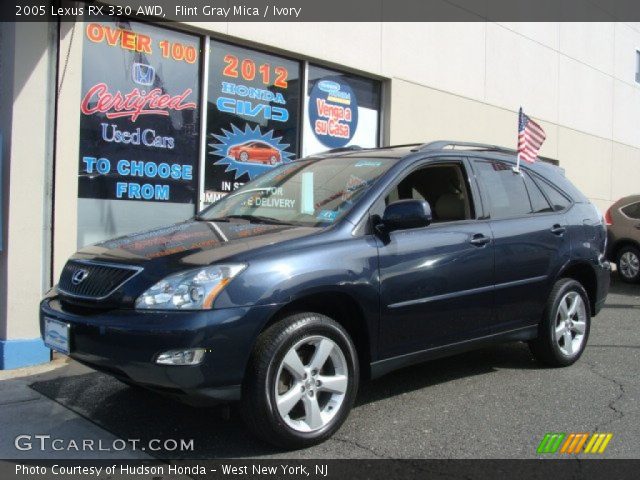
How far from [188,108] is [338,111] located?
2501 millimetres

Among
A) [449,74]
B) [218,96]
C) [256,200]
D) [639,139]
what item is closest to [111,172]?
[218,96]

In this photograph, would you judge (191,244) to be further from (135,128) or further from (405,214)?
(135,128)

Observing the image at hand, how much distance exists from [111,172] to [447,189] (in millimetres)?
3451

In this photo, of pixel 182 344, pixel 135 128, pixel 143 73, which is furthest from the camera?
pixel 143 73

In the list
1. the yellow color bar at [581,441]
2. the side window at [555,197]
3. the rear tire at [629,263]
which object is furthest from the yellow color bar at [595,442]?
the rear tire at [629,263]

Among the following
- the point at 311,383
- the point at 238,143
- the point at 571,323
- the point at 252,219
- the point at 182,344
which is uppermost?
the point at 238,143

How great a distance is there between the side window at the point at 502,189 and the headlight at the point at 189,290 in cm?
236

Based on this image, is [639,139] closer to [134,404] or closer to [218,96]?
[218,96]

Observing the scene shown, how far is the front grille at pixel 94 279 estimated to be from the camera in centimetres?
354

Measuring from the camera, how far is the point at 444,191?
4.87 m

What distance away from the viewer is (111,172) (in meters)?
6.54

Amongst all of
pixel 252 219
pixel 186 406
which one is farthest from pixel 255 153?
pixel 186 406

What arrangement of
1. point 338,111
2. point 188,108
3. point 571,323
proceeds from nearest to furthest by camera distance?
point 571,323, point 188,108, point 338,111

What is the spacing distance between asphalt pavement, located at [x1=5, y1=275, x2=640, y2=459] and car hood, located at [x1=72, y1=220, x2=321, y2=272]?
927mm
